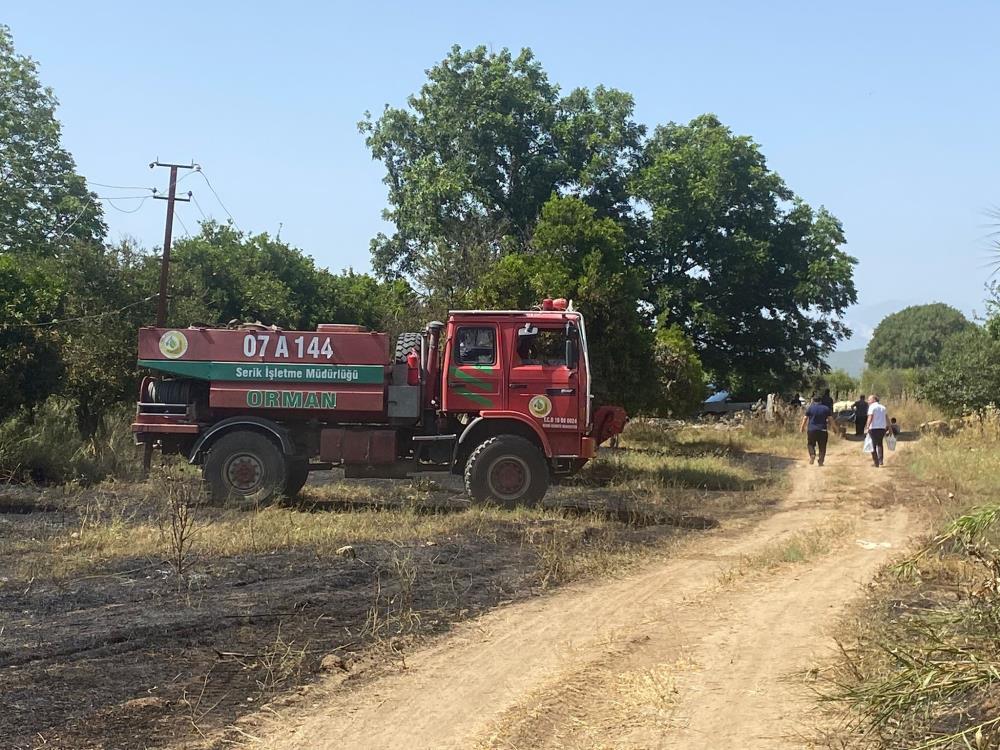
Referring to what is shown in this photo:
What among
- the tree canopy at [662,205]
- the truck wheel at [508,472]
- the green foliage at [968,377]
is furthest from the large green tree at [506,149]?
the truck wheel at [508,472]

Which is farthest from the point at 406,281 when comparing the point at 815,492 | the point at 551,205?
the point at 815,492

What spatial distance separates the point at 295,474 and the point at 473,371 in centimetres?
299

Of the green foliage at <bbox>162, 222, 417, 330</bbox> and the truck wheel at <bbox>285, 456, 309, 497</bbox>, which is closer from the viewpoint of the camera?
the truck wheel at <bbox>285, 456, 309, 497</bbox>

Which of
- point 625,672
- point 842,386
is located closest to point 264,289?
point 625,672

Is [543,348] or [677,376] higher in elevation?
[677,376]

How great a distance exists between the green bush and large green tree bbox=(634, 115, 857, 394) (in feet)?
75.1

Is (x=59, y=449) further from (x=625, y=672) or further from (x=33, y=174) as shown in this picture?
(x=33, y=174)

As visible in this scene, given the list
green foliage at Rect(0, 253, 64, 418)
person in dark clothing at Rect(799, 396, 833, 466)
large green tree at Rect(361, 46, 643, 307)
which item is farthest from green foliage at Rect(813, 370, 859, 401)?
green foliage at Rect(0, 253, 64, 418)

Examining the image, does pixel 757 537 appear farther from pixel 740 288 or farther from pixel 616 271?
pixel 740 288

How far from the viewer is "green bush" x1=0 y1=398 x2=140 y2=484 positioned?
15945 mm

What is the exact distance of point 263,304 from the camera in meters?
29.0

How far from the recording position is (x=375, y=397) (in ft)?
43.6

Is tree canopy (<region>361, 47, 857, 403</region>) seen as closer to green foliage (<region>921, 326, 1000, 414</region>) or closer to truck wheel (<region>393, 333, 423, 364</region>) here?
green foliage (<region>921, 326, 1000, 414</region>)

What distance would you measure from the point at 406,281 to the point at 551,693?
33960mm
